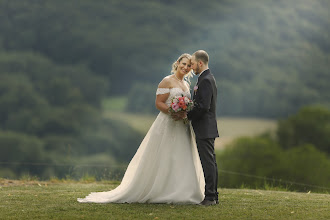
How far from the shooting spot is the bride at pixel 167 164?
653 centimetres

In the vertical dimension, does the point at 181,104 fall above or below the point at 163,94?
below

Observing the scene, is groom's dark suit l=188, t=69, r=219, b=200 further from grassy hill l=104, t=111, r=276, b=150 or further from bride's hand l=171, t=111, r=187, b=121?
grassy hill l=104, t=111, r=276, b=150

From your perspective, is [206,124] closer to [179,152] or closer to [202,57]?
[179,152]

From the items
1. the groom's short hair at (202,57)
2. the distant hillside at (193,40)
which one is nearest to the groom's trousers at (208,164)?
the groom's short hair at (202,57)

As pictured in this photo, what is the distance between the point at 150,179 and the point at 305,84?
61.6 metres

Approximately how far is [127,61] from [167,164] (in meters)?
67.5

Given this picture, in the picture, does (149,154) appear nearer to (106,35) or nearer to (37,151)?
(37,151)

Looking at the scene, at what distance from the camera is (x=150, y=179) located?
6594 millimetres

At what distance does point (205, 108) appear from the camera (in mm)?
6312

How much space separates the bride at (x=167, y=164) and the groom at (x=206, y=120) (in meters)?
0.18

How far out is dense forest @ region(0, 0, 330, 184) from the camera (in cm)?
5809

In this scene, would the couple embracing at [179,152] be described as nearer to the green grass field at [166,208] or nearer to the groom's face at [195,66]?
the groom's face at [195,66]

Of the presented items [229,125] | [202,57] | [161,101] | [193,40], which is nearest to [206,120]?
[161,101]

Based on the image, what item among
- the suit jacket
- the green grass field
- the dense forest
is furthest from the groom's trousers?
the dense forest
